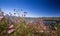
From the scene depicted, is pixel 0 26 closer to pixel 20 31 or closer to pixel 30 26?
pixel 20 31

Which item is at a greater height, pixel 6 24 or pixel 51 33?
pixel 6 24

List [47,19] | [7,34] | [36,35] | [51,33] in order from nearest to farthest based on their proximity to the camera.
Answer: [7,34] → [36,35] → [51,33] → [47,19]

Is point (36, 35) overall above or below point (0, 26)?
below

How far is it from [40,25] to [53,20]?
1.25 meters

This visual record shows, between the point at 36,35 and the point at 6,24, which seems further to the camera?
the point at 36,35

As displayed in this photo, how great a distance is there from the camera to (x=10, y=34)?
78.1 inches

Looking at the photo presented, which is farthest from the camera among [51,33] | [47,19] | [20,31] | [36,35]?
[47,19]

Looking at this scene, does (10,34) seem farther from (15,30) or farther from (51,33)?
(51,33)

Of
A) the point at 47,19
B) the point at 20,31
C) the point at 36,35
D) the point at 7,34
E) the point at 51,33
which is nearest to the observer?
the point at 7,34

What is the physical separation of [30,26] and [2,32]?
48 cm

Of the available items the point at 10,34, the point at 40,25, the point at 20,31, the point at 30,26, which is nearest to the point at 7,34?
the point at 10,34

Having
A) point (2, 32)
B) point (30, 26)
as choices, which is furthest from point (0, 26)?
point (30, 26)

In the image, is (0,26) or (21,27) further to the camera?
(21,27)

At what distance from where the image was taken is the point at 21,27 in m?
2.21
